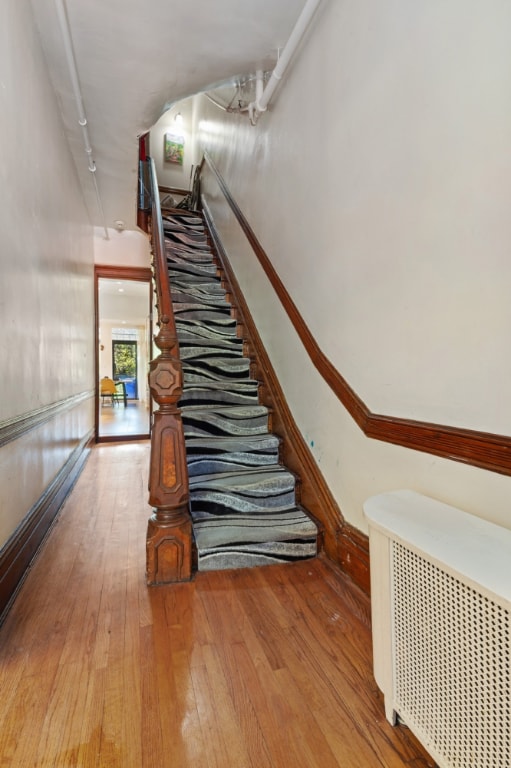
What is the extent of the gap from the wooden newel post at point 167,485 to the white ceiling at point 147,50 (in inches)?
71.1

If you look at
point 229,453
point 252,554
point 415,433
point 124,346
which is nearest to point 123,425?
point 229,453

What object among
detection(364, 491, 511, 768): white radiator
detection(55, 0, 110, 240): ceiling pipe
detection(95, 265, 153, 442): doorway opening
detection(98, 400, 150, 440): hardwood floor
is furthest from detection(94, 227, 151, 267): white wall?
detection(364, 491, 511, 768): white radiator

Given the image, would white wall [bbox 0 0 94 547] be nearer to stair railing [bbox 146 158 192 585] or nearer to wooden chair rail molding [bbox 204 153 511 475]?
stair railing [bbox 146 158 192 585]

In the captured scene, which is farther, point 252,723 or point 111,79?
point 111,79

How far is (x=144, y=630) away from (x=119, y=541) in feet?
2.68

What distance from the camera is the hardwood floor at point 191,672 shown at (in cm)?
97

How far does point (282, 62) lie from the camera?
235cm

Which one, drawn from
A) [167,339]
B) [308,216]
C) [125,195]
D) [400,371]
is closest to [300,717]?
[400,371]

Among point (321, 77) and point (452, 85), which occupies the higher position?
point (321, 77)

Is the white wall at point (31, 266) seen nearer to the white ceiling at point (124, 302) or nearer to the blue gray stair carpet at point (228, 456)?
the blue gray stair carpet at point (228, 456)

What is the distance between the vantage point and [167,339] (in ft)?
6.11

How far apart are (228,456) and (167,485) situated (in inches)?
29.2

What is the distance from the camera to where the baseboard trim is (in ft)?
5.02

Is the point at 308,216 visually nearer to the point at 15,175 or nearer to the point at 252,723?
the point at 15,175
